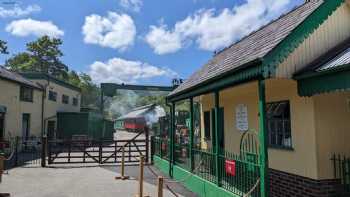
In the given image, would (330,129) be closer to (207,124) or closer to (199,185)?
Answer: (199,185)

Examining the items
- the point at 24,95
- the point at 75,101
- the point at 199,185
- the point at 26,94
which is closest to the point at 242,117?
the point at 199,185

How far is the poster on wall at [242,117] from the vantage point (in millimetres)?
9453

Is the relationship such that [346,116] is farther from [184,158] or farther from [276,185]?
[184,158]

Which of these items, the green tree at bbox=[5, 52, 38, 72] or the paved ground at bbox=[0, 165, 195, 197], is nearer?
the paved ground at bbox=[0, 165, 195, 197]

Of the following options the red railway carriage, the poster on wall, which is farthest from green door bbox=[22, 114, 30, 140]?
the red railway carriage

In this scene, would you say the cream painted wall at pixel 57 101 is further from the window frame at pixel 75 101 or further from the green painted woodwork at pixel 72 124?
the green painted woodwork at pixel 72 124

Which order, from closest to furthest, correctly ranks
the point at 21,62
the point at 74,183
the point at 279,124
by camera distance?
the point at 279,124 < the point at 74,183 < the point at 21,62

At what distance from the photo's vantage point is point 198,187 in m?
9.20

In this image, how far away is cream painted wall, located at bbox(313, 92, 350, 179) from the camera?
6340 millimetres

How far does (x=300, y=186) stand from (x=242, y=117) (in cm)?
325

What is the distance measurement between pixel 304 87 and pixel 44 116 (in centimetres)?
2560

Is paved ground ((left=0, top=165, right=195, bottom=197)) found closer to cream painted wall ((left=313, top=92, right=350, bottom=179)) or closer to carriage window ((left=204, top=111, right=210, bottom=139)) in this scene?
carriage window ((left=204, top=111, right=210, bottom=139))

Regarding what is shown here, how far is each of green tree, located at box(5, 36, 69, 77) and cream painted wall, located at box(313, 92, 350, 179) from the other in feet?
202

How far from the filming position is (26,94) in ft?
80.5
